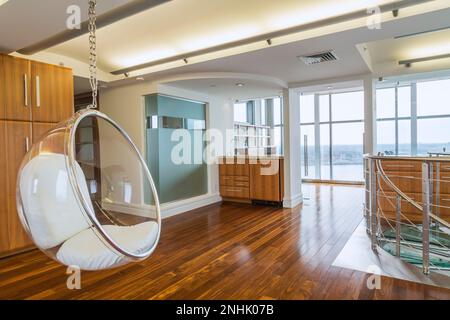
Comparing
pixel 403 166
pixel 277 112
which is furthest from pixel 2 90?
pixel 277 112

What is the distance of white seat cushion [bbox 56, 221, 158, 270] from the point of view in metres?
1.64

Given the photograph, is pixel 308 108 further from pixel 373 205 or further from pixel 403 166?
pixel 373 205

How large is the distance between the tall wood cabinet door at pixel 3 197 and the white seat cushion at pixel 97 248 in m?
1.78

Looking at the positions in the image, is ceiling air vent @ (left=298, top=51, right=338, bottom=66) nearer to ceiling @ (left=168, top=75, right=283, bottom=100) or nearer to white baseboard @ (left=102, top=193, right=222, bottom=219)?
ceiling @ (left=168, top=75, right=283, bottom=100)

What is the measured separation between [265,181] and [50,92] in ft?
12.7

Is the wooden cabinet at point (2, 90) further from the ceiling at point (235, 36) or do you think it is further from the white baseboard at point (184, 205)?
the white baseboard at point (184, 205)

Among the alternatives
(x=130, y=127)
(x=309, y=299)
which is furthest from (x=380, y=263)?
(x=130, y=127)

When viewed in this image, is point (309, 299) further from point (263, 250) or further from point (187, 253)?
point (187, 253)

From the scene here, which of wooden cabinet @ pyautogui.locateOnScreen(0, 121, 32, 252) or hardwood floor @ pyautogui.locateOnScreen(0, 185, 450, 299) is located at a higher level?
wooden cabinet @ pyautogui.locateOnScreen(0, 121, 32, 252)

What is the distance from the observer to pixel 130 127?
505 centimetres

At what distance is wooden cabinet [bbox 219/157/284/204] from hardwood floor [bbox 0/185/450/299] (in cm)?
135

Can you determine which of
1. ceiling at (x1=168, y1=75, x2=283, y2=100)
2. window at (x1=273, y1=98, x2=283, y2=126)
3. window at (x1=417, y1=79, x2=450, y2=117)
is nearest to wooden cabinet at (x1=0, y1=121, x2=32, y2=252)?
ceiling at (x1=168, y1=75, x2=283, y2=100)

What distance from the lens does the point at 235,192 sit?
234 inches
